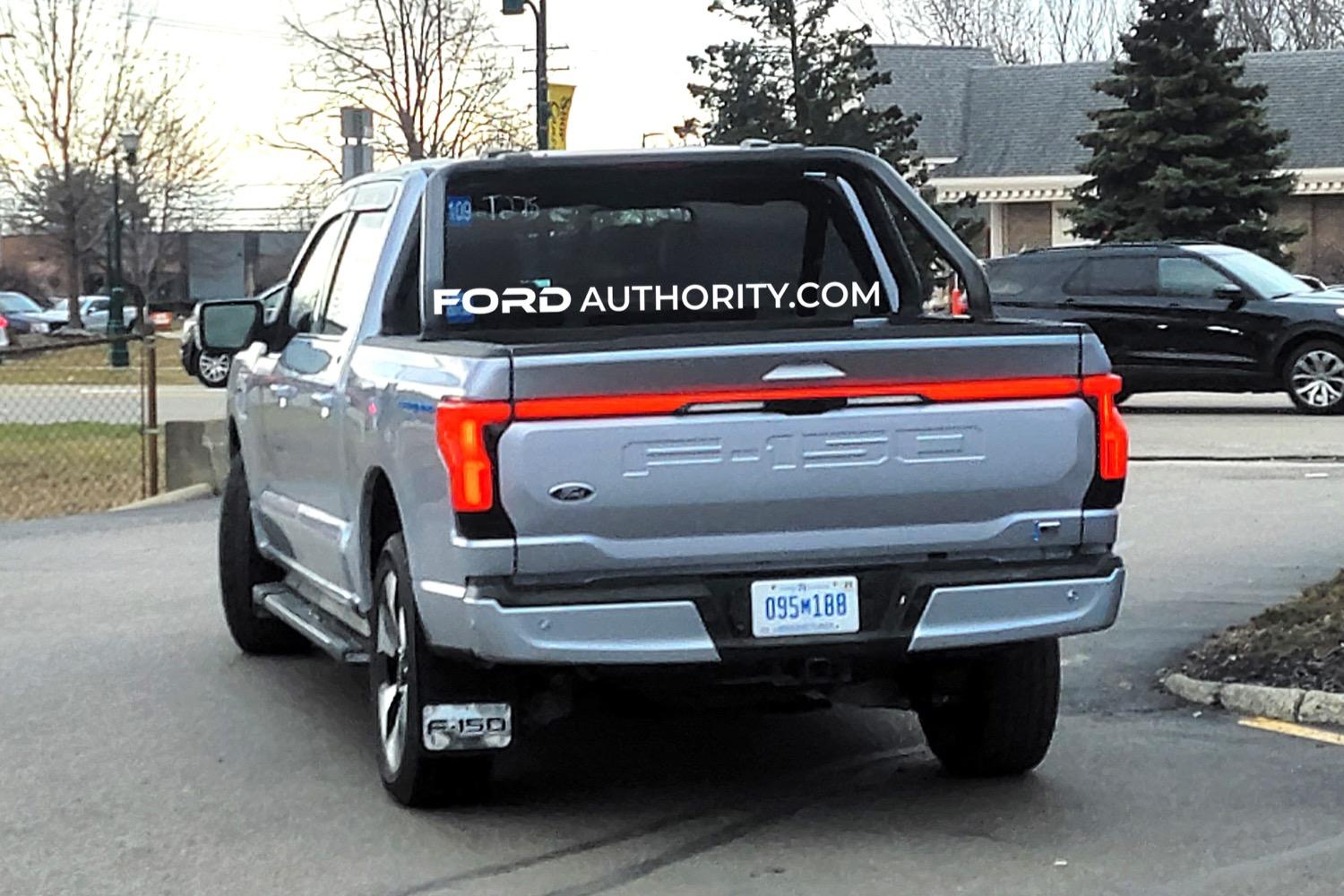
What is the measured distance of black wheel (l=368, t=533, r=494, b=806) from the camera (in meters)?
6.02

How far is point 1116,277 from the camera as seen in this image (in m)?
20.9

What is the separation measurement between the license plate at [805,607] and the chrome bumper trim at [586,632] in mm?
165

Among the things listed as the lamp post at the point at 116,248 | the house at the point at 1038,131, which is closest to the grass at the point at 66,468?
the lamp post at the point at 116,248

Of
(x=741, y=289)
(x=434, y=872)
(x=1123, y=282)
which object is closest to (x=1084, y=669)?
(x=741, y=289)

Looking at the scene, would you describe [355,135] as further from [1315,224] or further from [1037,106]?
[1037,106]

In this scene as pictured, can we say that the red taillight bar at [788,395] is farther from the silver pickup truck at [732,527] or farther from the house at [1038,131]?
the house at [1038,131]

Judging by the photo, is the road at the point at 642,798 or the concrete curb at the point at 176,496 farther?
the concrete curb at the point at 176,496

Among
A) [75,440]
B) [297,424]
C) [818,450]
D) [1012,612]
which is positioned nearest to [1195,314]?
[75,440]

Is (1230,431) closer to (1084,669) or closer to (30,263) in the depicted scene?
(1084,669)

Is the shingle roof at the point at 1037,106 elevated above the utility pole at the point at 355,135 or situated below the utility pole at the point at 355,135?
above

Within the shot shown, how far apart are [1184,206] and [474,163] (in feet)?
94.7

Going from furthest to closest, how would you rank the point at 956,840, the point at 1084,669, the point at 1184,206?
the point at 1184,206, the point at 1084,669, the point at 956,840

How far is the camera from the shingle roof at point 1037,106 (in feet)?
148

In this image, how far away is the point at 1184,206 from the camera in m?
34.6
